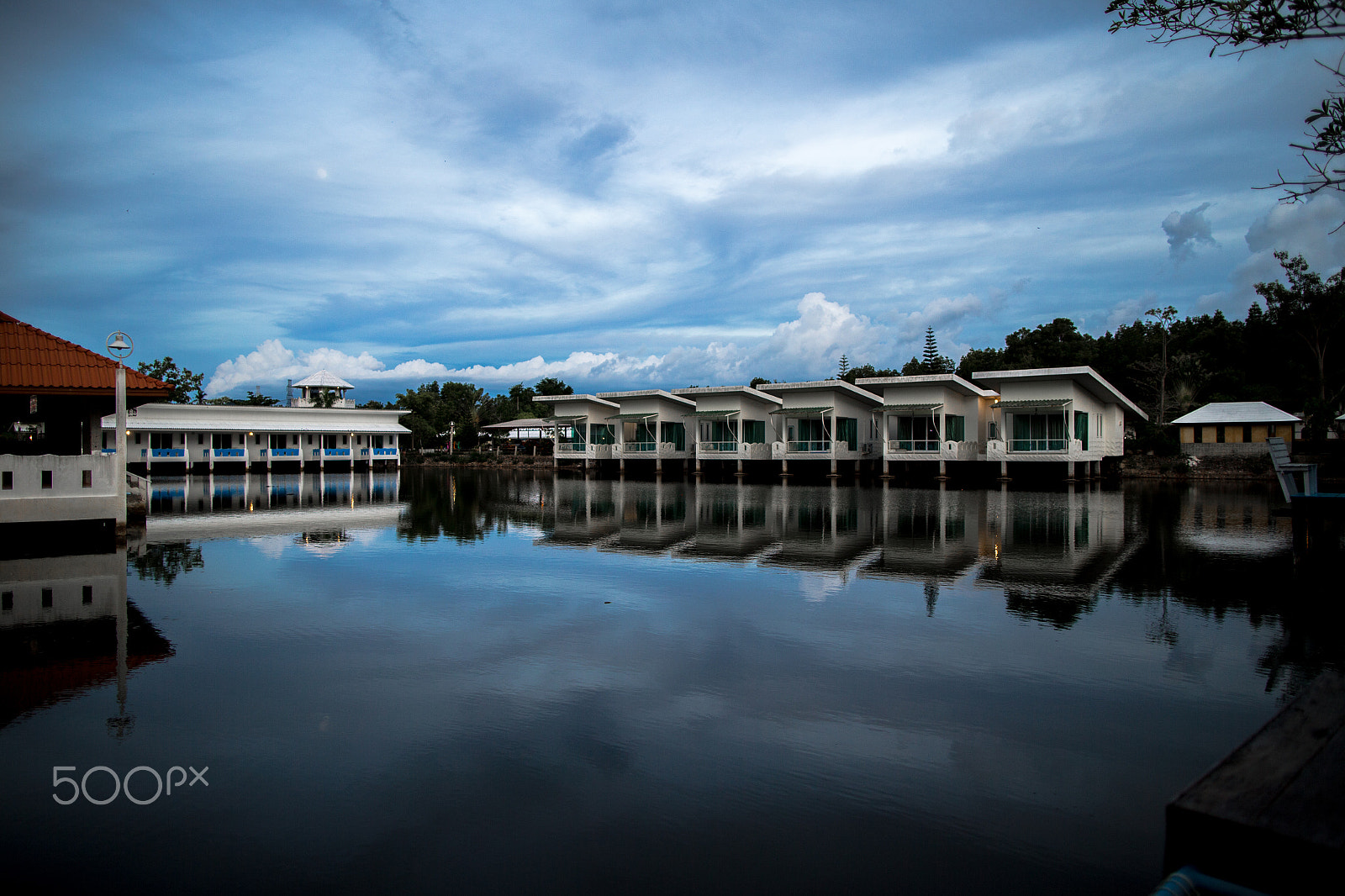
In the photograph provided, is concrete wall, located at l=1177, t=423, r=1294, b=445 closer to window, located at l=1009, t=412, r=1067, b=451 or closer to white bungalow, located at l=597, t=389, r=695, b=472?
window, located at l=1009, t=412, r=1067, b=451

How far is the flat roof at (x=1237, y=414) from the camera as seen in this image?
3394cm

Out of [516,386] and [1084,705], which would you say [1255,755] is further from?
[516,386]

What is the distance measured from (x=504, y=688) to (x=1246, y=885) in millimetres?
4396

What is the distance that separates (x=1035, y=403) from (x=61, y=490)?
27350 millimetres

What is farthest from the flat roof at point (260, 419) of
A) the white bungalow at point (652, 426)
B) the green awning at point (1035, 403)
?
the green awning at point (1035, 403)

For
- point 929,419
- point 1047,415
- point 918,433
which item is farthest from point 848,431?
point 1047,415

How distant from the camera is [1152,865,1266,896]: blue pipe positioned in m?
2.25

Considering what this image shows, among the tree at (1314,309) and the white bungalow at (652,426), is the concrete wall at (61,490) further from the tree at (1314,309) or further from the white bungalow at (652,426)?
the tree at (1314,309)

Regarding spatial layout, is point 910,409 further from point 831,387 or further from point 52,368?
point 52,368

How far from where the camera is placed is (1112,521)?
16.2m

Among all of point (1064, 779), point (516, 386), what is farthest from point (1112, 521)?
point (516, 386)

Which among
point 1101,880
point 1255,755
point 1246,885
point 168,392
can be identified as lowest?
point 1101,880

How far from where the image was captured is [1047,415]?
2875cm

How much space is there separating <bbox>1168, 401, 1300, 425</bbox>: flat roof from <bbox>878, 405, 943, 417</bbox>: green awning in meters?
15.0
